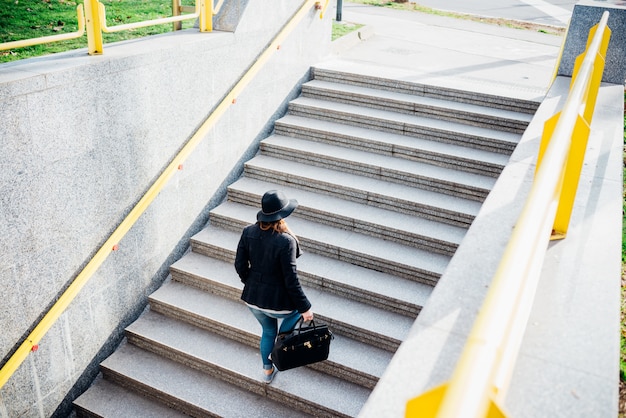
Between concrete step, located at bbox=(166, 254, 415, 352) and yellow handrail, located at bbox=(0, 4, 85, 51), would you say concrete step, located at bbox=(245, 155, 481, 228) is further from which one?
yellow handrail, located at bbox=(0, 4, 85, 51)

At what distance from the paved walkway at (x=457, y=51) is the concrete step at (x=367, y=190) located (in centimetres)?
205

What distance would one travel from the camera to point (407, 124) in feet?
23.5

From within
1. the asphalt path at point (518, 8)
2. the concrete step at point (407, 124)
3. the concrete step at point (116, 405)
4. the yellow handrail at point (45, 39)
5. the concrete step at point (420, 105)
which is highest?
the yellow handrail at point (45, 39)

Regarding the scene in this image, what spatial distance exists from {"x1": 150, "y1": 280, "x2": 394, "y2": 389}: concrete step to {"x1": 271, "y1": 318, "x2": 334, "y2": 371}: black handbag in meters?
0.53

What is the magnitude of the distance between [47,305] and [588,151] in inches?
189

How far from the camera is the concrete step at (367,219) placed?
604 cm

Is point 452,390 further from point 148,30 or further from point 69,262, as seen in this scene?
point 148,30

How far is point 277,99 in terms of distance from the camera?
7.65 metres

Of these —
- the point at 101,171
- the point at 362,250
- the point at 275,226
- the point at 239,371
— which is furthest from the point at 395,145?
the point at 101,171

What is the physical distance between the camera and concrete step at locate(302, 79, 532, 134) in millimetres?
7078

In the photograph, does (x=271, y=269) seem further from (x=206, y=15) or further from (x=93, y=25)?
(x=206, y=15)

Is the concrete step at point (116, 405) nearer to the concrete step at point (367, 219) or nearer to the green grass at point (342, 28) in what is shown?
the concrete step at point (367, 219)

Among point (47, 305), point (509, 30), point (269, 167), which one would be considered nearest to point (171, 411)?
point (47, 305)

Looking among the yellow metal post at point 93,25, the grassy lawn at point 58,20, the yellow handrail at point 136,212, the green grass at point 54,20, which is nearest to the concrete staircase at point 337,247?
the yellow handrail at point 136,212
